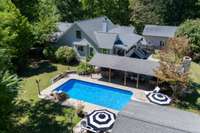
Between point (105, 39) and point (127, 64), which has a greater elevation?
point (105, 39)

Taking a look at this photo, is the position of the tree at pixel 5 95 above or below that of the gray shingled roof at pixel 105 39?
below

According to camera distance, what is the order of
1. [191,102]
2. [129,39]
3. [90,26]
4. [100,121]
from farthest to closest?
1. [129,39]
2. [90,26]
3. [191,102]
4. [100,121]

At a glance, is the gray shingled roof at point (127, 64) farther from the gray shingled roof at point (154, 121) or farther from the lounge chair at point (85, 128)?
the gray shingled roof at point (154, 121)

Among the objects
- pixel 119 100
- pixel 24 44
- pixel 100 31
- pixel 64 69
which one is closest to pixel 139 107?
pixel 119 100

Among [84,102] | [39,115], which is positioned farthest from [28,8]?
[39,115]

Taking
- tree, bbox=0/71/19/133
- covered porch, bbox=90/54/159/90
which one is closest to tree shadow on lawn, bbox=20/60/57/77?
covered porch, bbox=90/54/159/90

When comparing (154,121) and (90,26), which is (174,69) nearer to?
(154,121)

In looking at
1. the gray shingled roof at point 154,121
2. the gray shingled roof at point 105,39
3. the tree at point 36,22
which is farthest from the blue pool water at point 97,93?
the tree at point 36,22
